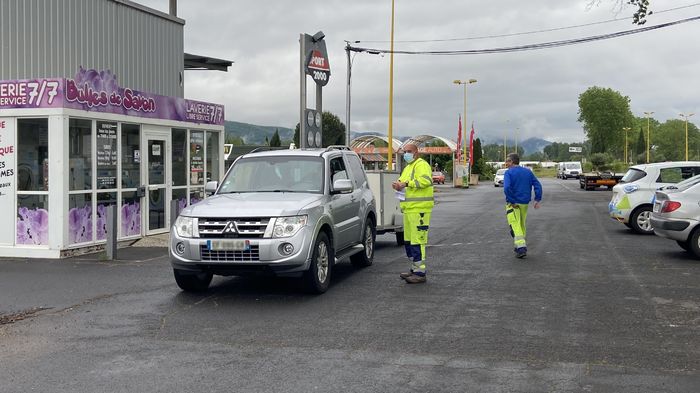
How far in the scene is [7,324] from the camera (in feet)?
24.6

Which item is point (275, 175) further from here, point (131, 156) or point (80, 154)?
point (131, 156)

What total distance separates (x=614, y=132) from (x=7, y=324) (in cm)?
13423

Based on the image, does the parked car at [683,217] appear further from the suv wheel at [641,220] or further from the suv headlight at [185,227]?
the suv headlight at [185,227]

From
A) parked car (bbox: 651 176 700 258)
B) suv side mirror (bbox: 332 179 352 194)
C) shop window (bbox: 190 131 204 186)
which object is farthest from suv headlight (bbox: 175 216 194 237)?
shop window (bbox: 190 131 204 186)

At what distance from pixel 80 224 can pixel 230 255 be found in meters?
6.30

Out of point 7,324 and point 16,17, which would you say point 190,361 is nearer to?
point 7,324

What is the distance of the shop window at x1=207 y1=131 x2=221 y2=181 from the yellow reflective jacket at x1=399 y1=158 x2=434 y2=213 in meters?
9.20

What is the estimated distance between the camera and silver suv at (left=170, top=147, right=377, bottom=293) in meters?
8.21

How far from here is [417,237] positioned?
956 centimetres

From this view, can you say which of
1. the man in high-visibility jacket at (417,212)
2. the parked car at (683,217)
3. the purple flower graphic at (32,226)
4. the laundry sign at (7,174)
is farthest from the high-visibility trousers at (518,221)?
the laundry sign at (7,174)

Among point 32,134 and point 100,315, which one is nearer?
point 100,315

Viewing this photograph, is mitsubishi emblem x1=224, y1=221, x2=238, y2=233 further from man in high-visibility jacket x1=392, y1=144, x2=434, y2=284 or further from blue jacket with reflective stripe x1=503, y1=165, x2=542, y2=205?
blue jacket with reflective stripe x1=503, y1=165, x2=542, y2=205

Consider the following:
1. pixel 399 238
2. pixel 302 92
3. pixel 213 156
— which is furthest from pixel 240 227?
pixel 213 156

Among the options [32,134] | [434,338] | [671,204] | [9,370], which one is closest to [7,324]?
[9,370]
